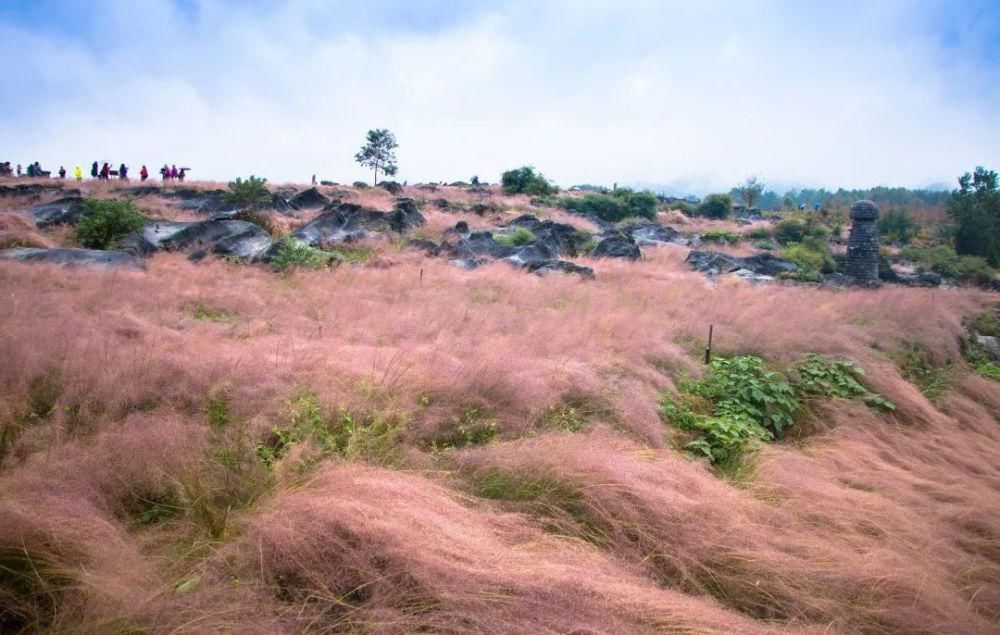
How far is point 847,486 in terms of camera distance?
4.48 m

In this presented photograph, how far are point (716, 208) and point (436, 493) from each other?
40.5 metres

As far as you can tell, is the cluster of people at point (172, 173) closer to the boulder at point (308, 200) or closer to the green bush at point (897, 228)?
the boulder at point (308, 200)

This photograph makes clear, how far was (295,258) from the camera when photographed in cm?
1173

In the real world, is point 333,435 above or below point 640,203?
below

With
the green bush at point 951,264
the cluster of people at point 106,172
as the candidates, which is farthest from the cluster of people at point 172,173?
the green bush at point 951,264

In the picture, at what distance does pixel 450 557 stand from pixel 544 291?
Result: 8.18 meters

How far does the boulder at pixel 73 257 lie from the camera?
32.4 ft

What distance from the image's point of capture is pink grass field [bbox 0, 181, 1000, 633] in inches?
94.9

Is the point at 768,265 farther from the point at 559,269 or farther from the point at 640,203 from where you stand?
the point at 640,203

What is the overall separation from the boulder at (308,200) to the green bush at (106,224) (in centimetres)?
864

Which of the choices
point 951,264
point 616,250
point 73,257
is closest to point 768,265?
point 616,250

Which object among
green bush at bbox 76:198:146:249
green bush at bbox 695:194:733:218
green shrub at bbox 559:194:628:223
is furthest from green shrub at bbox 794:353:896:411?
green bush at bbox 695:194:733:218

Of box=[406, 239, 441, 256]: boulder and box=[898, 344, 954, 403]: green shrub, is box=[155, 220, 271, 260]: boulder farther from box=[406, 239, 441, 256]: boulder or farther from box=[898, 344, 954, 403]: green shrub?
box=[898, 344, 954, 403]: green shrub

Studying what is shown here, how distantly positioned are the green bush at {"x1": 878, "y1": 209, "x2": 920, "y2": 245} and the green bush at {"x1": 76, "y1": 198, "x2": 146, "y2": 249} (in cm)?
3821
